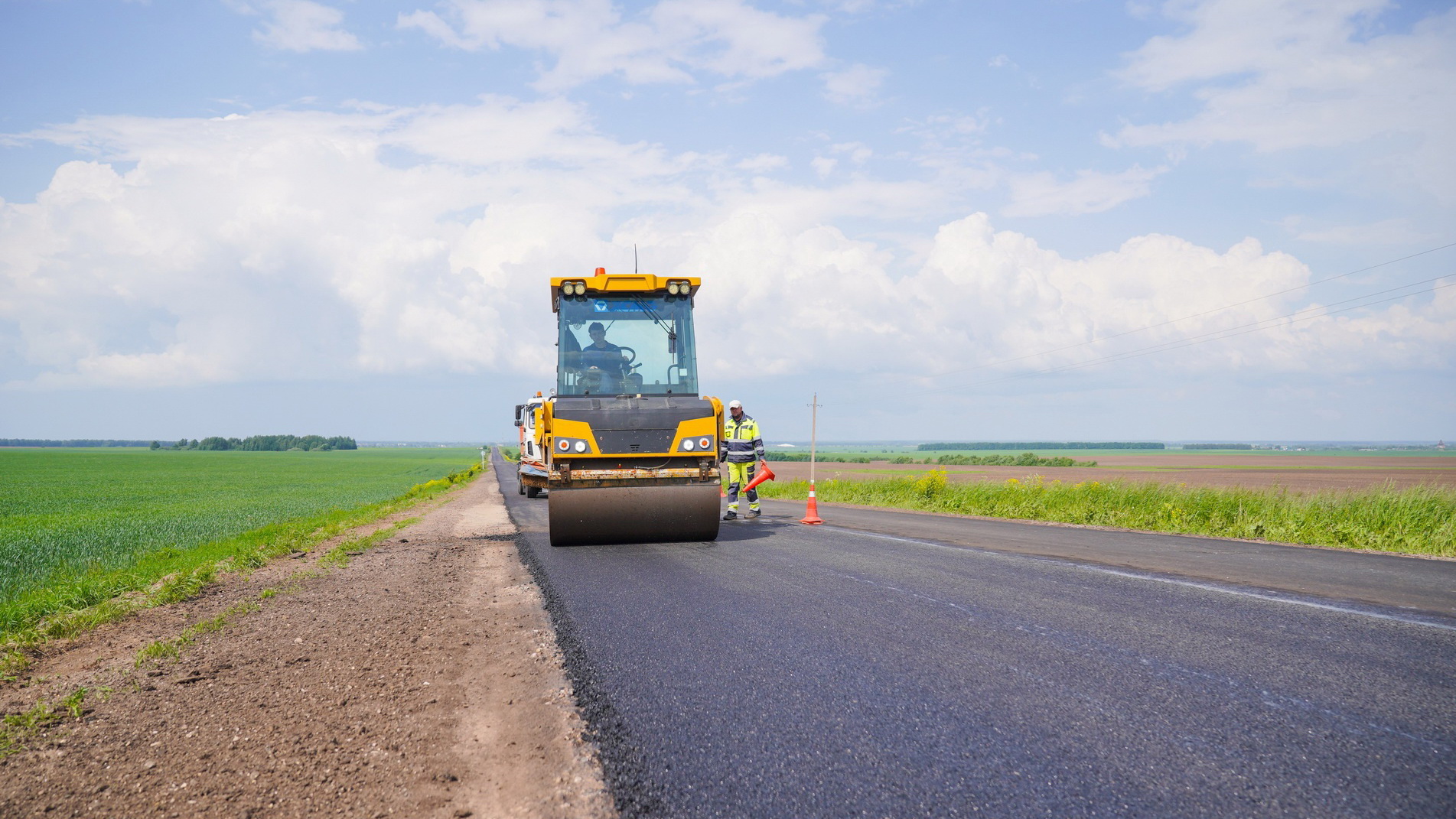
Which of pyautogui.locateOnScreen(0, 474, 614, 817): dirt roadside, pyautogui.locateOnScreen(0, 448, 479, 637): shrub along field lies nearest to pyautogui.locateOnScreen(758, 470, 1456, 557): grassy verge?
pyautogui.locateOnScreen(0, 474, 614, 817): dirt roadside

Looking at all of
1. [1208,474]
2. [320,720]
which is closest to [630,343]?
[320,720]

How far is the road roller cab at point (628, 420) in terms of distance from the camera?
9.59m

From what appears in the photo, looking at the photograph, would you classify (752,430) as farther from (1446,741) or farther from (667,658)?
(1446,741)

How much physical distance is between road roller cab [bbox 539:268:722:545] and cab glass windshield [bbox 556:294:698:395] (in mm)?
13

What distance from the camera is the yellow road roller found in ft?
31.5

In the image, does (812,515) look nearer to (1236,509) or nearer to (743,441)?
(743,441)

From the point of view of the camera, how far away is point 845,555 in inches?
352

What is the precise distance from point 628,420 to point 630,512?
111cm

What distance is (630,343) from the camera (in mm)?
10625

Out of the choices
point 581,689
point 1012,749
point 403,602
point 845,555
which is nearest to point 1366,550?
point 845,555

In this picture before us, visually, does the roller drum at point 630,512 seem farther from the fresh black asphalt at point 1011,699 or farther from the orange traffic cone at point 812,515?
the orange traffic cone at point 812,515

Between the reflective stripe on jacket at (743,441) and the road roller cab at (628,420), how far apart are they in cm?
258

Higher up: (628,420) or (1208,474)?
(628,420)

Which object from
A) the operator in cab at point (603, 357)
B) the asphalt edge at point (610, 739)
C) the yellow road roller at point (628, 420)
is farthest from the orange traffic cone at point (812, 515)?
the asphalt edge at point (610, 739)
